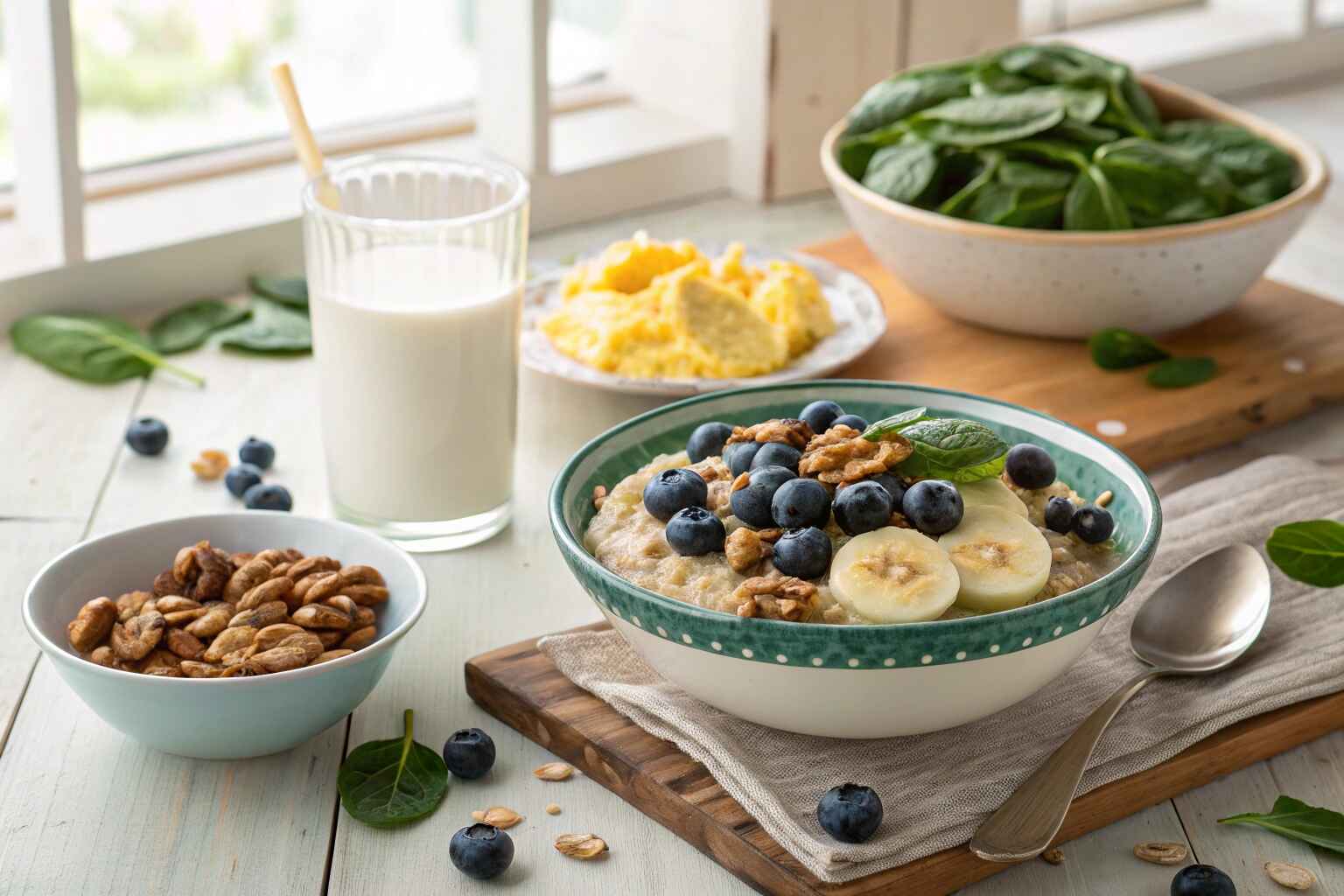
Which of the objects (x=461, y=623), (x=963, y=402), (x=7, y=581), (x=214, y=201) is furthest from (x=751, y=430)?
(x=214, y=201)

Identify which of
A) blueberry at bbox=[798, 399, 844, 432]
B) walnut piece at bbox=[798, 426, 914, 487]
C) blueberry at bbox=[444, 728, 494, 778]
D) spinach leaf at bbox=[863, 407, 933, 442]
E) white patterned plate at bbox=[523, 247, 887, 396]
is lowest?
blueberry at bbox=[444, 728, 494, 778]

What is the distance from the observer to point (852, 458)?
1.05m

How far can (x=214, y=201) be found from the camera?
202 cm

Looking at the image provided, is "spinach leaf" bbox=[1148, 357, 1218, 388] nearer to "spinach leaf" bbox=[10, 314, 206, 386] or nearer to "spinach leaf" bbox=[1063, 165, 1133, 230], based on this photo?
"spinach leaf" bbox=[1063, 165, 1133, 230]

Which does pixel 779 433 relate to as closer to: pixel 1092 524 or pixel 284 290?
pixel 1092 524

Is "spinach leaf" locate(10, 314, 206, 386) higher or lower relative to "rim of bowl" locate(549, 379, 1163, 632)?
lower

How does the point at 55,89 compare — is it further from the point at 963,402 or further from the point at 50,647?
the point at 963,402

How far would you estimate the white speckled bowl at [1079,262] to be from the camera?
161cm

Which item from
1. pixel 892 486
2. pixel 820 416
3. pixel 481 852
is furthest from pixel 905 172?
pixel 481 852

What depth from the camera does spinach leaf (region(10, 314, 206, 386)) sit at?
1697mm

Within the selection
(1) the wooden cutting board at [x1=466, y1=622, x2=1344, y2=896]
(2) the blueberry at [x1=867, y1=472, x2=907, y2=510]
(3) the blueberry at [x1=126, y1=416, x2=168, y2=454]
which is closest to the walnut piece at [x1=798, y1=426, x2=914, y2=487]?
(2) the blueberry at [x1=867, y1=472, x2=907, y2=510]

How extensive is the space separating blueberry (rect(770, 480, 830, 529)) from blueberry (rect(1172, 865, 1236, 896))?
0.31 metres

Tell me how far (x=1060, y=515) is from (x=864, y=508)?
159mm

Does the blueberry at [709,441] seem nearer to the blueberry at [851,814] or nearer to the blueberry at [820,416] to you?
the blueberry at [820,416]
